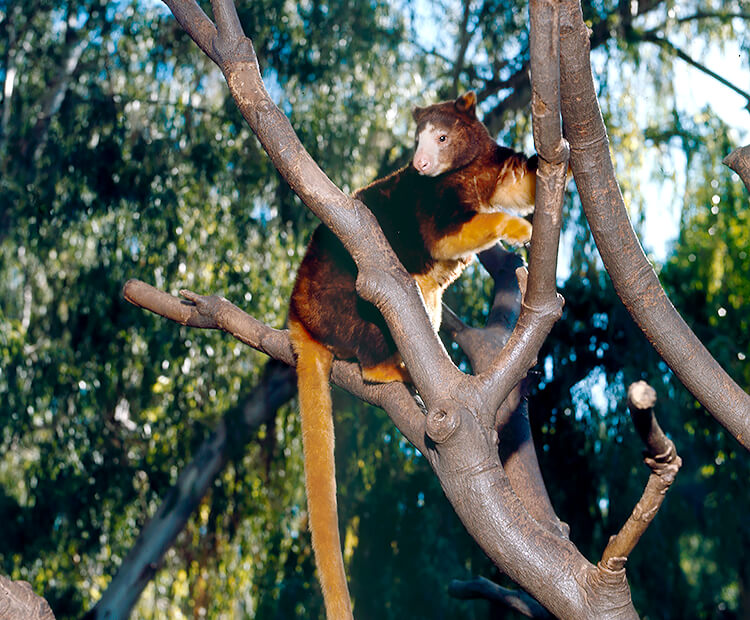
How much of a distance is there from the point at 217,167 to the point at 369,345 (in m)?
2.61

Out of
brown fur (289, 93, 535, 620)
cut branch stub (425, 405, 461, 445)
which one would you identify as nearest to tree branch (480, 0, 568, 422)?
cut branch stub (425, 405, 461, 445)

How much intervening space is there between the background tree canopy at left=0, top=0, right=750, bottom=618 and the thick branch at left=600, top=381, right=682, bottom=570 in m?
2.74

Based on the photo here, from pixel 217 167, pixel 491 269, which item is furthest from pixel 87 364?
pixel 491 269

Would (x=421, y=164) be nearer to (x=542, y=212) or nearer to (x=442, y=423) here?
(x=542, y=212)

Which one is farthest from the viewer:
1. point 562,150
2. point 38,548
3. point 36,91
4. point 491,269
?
point 36,91

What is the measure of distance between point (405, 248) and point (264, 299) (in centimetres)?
233

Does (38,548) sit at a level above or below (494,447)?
below

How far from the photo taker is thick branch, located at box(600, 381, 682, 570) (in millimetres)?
1069

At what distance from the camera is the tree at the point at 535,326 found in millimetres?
1340

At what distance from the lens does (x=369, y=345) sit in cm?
212

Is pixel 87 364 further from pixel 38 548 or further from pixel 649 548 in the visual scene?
pixel 649 548

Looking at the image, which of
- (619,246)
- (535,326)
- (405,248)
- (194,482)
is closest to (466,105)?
(405,248)

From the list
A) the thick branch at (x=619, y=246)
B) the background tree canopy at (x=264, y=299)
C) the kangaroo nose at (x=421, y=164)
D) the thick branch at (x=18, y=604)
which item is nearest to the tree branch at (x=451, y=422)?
the thick branch at (x=619, y=246)

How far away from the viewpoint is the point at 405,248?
2.19m
